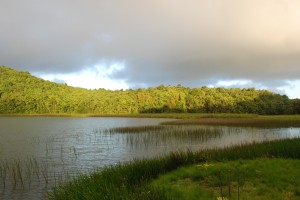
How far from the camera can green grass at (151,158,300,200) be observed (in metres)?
9.77

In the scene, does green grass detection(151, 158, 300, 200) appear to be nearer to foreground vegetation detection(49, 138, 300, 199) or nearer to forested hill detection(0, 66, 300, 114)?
foreground vegetation detection(49, 138, 300, 199)

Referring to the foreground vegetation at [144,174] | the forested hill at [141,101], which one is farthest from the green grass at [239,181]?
the forested hill at [141,101]

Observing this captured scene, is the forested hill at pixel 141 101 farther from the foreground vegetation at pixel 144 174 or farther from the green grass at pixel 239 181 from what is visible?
the green grass at pixel 239 181

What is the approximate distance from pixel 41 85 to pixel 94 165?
152 meters

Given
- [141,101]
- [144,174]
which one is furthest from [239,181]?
[141,101]

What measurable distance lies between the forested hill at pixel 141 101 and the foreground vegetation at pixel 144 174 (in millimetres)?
102471

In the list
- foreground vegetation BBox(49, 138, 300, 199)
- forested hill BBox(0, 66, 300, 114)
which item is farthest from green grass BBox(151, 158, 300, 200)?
forested hill BBox(0, 66, 300, 114)

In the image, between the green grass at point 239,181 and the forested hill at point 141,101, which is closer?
the green grass at point 239,181

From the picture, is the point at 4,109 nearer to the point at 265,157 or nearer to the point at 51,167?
the point at 51,167

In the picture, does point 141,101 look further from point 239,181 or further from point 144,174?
point 239,181

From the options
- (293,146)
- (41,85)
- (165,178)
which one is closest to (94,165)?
(165,178)

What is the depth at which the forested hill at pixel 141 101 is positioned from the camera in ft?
391

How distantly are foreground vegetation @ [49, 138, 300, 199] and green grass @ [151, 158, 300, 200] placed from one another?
17 centimetres

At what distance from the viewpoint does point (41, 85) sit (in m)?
161
